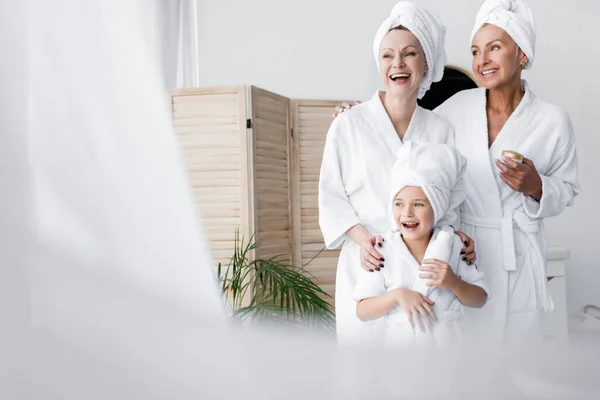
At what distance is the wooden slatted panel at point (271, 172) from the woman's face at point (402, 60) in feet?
6.34

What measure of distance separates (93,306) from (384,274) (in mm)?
1041

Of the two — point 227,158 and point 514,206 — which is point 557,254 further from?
point 514,206

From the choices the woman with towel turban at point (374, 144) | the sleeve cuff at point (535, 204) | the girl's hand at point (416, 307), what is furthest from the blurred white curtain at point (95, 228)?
the sleeve cuff at point (535, 204)

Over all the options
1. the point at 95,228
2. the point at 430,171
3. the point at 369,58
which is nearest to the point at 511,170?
the point at 430,171

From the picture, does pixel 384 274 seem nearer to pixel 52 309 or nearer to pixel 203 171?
pixel 52 309

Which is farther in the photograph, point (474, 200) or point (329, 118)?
point (329, 118)

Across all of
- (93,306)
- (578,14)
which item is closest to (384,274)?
(93,306)

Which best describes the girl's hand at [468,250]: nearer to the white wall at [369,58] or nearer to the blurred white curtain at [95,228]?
the blurred white curtain at [95,228]

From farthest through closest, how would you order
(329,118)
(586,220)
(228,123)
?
(586,220) → (329,118) → (228,123)

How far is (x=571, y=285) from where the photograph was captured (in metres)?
4.62

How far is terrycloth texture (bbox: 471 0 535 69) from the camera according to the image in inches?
75.6

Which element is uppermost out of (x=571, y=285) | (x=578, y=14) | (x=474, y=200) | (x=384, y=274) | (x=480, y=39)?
(x=578, y=14)

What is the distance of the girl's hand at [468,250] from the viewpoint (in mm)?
1737

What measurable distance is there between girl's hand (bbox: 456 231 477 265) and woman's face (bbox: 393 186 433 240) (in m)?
0.11
